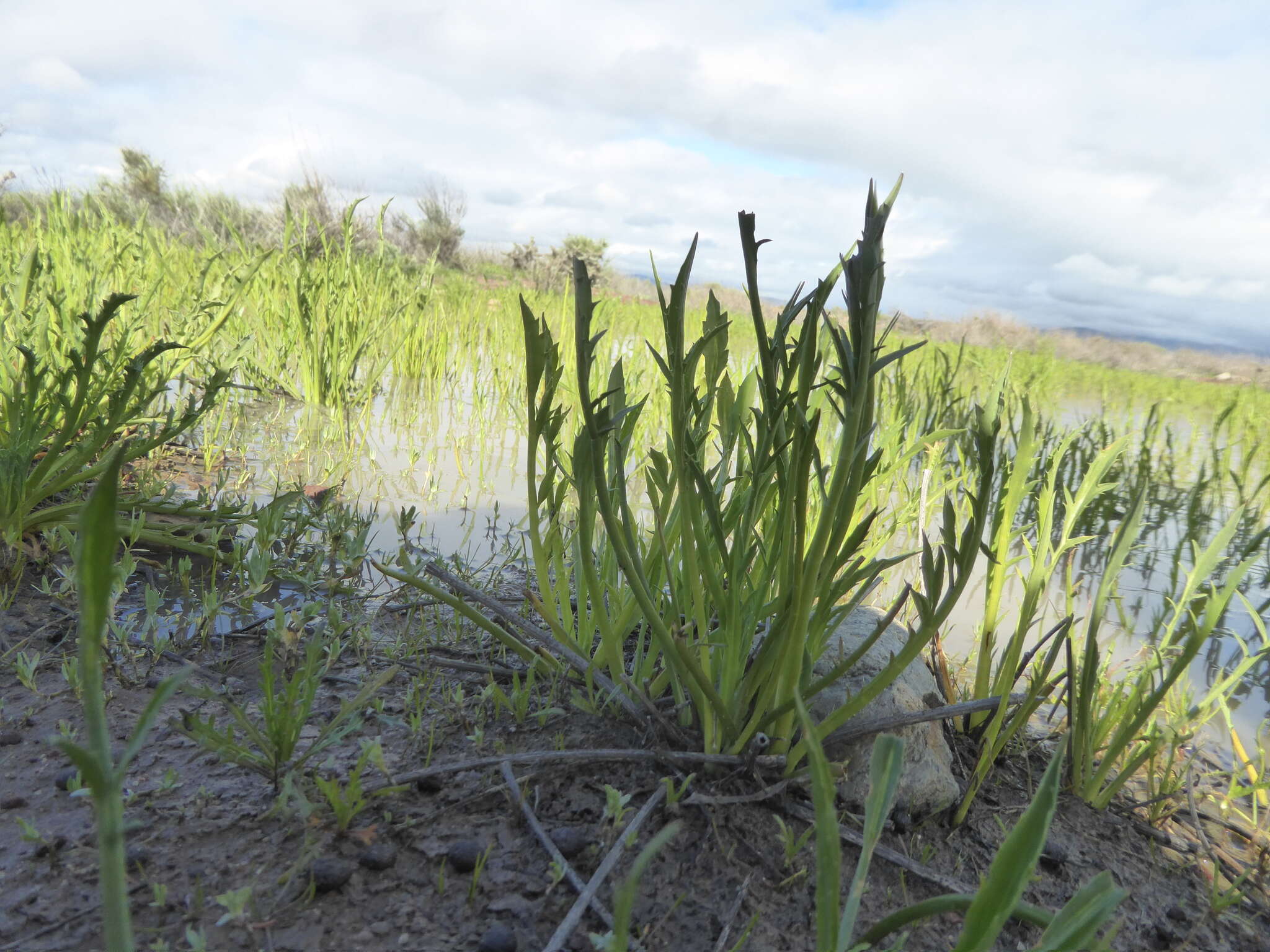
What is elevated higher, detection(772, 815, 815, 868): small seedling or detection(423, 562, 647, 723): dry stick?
detection(423, 562, 647, 723): dry stick

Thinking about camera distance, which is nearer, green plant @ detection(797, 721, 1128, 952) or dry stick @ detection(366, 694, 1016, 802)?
green plant @ detection(797, 721, 1128, 952)

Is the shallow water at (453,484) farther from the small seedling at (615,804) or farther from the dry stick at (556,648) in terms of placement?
the small seedling at (615,804)

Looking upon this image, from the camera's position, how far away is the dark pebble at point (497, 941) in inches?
29.6

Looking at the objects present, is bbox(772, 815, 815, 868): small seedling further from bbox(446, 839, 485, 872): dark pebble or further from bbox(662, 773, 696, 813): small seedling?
bbox(446, 839, 485, 872): dark pebble

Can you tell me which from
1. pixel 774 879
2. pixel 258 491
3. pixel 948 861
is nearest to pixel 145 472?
pixel 258 491

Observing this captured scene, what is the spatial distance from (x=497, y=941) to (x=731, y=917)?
9.7 inches

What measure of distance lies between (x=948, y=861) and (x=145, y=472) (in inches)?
81.6

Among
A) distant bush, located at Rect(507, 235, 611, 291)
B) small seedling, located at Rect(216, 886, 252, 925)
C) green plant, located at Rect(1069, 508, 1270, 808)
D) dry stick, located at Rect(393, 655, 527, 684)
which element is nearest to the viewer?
small seedling, located at Rect(216, 886, 252, 925)

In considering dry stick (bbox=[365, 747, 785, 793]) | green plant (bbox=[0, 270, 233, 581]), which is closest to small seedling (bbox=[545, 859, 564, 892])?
dry stick (bbox=[365, 747, 785, 793])

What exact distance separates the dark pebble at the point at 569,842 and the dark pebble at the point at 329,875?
22 centimetres

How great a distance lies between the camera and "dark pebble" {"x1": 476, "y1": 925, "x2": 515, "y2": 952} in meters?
0.75

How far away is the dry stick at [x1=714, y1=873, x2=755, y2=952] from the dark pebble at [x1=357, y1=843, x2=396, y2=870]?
36 centimetres

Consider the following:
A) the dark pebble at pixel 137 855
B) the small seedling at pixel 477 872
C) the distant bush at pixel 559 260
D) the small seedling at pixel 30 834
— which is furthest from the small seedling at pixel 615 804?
the distant bush at pixel 559 260

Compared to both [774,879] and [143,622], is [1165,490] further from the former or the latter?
[143,622]
